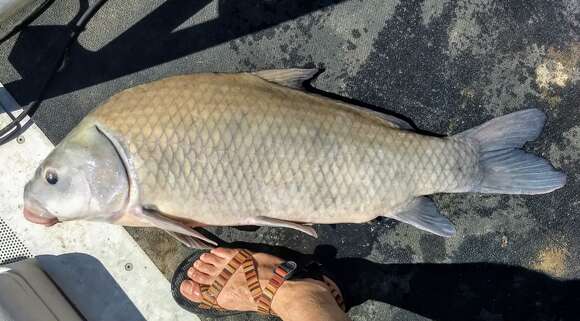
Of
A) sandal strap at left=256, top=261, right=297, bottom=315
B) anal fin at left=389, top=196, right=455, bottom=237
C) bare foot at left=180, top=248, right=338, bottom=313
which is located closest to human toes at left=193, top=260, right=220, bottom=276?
bare foot at left=180, top=248, right=338, bottom=313

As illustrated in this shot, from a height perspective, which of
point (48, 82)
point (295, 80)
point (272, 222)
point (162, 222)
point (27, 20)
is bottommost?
point (272, 222)

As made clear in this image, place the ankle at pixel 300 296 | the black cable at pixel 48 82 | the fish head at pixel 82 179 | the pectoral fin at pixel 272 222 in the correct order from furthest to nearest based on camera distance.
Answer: the black cable at pixel 48 82
the ankle at pixel 300 296
the pectoral fin at pixel 272 222
the fish head at pixel 82 179

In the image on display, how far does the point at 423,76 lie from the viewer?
2.21 metres

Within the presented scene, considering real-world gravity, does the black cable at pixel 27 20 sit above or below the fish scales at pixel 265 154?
above

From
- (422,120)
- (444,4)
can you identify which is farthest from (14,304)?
(444,4)

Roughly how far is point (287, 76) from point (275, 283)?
91 centimetres

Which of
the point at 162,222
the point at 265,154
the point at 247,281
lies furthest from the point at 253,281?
the point at 265,154

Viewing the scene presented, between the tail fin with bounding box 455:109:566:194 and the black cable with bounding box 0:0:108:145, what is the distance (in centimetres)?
174

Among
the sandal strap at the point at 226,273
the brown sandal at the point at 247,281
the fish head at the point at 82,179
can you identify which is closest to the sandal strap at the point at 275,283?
the brown sandal at the point at 247,281

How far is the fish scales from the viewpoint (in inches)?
72.3

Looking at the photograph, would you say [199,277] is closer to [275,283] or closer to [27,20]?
[275,283]

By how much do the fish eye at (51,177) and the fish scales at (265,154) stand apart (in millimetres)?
246

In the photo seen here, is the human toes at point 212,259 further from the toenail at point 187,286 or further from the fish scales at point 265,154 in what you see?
the fish scales at point 265,154

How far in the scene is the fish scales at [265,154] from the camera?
184cm
